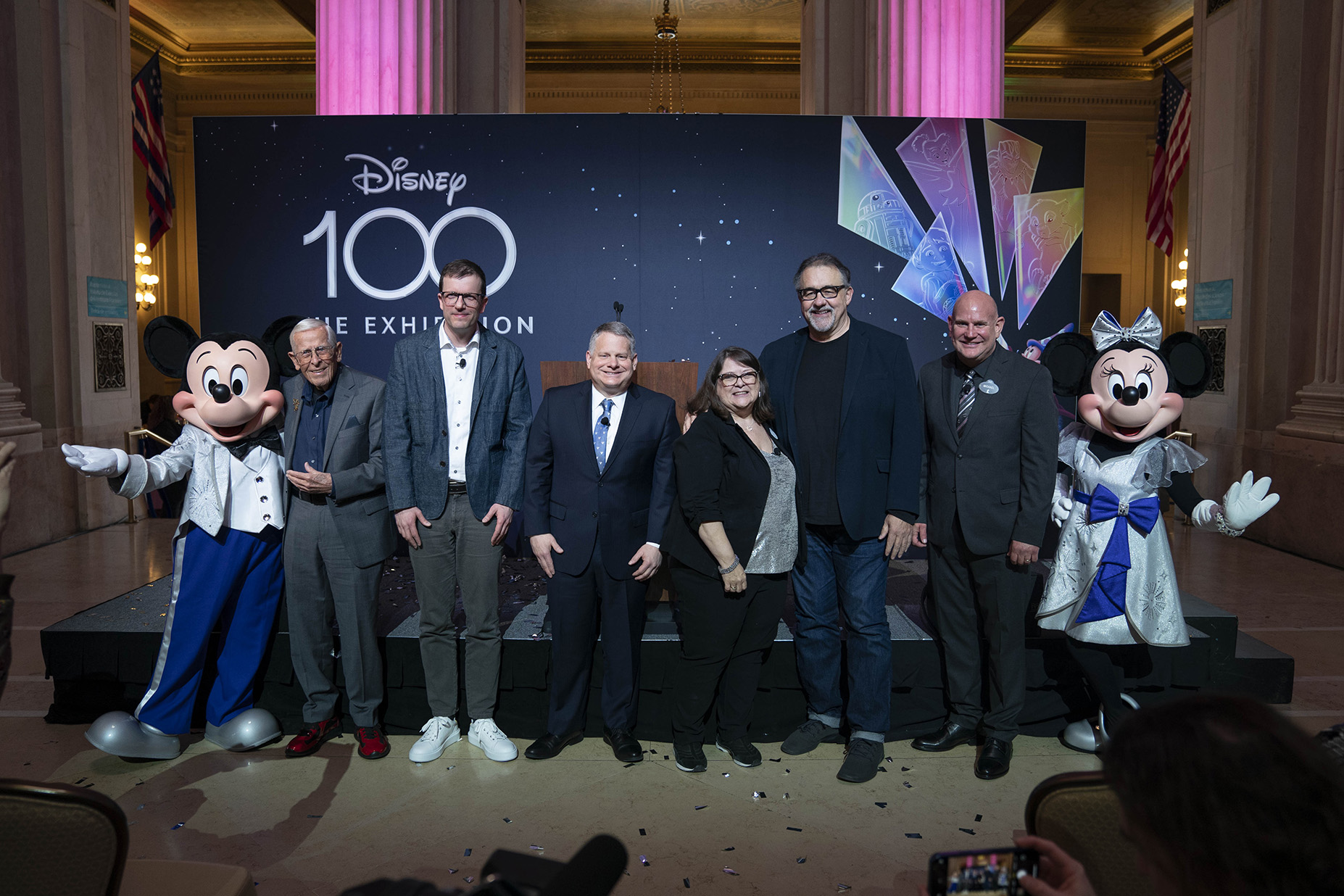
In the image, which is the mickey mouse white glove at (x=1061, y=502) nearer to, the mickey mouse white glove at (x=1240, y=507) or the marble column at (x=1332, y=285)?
the mickey mouse white glove at (x=1240, y=507)

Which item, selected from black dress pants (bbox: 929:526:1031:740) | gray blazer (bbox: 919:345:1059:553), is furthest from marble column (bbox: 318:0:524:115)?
black dress pants (bbox: 929:526:1031:740)

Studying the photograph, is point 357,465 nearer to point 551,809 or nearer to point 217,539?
point 217,539

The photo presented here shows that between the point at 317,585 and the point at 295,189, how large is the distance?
316 centimetres

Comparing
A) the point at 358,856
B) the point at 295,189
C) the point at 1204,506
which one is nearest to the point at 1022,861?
the point at 358,856

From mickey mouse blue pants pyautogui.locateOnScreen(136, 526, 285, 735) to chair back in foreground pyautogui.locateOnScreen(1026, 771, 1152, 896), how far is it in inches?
119

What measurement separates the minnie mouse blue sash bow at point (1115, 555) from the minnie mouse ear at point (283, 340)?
10.6ft

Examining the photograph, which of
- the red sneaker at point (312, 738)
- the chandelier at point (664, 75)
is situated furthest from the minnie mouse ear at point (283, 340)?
the chandelier at point (664, 75)

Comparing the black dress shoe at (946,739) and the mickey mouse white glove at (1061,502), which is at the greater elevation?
the mickey mouse white glove at (1061,502)

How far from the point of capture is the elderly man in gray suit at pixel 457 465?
3447 millimetres

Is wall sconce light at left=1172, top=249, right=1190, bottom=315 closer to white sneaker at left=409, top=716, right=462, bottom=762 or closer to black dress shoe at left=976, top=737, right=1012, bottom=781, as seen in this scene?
black dress shoe at left=976, top=737, right=1012, bottom=781

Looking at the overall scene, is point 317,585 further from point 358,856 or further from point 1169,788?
point 1169,788

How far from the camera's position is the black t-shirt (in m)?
3.40

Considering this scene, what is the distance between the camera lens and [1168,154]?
1104cm

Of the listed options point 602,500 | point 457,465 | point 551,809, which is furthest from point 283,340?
point 551,809
